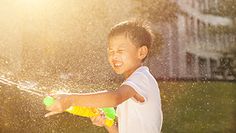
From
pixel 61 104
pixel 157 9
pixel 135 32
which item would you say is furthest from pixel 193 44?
pixel 61 104

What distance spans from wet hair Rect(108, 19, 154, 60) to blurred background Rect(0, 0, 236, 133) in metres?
6.01

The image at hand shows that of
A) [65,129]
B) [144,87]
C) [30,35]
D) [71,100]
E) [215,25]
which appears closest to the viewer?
[71,100]

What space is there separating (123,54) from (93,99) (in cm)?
45

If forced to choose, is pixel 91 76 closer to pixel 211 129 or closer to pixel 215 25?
pixel 215 25

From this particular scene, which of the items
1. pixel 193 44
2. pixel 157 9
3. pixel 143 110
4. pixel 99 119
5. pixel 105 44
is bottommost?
pixel 193 44

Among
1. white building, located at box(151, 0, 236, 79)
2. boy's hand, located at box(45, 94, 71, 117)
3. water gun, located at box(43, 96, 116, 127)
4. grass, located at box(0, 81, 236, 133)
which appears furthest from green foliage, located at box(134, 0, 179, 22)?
boy's hand, located at box(45, 94, 71, 117)

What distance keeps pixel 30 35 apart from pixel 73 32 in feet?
3.84

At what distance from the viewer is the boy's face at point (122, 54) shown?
2.68 m

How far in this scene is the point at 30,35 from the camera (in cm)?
1285

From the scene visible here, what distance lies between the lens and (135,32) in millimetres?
2760

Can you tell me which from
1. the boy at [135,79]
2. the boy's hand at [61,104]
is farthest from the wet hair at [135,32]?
the boy's hand at [61,104]

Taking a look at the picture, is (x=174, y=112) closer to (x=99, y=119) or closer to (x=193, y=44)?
(x=99, y=119)

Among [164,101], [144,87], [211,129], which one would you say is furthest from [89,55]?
[144,87]

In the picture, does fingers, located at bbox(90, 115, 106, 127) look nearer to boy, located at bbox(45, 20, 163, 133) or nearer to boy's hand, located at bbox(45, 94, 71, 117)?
boy, located at bbox(45, 20, 163, 133)
